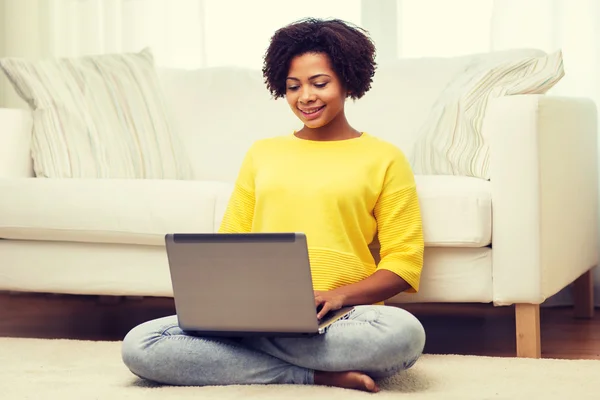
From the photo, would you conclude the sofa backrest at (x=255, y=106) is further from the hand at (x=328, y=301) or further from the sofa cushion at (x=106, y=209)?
the hand at (x=328, y=301)

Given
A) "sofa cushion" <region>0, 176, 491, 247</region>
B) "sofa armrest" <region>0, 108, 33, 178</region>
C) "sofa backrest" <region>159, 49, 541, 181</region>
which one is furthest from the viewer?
"sofa backrest" <region>159, 49, 541, 181</region>

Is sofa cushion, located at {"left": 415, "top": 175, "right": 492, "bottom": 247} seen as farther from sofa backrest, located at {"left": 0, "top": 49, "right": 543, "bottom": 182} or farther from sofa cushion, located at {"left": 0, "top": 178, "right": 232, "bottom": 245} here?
sofa backrest, located at {"left": 0, "top": 49, "right": 543, "bottom": 182}

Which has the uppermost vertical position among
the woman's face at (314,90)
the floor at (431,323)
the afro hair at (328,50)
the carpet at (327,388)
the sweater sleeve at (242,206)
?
the afro hair at (328,50)

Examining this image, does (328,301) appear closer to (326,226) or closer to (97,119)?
(326,226)

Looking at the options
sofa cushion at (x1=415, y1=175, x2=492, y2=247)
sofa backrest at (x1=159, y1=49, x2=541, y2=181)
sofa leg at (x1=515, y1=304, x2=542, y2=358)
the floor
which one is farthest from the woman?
sofa backrest at (x1=159, y1=49, x2=541, y2=181)

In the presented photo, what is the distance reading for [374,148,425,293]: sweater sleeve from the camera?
1720 mm

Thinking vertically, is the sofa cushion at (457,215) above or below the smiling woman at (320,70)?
below

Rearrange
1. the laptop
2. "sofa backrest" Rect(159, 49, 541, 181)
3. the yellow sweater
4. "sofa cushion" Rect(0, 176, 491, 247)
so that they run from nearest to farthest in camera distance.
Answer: the laptop < the yellow sweater < "sofa cushion" Rect(0, 176, 491, 247) < "sofa backrest" Rect(159, 49, 541, 181)

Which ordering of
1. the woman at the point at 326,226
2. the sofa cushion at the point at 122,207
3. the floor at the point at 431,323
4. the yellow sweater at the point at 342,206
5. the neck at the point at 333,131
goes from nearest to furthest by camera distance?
1. the woman at the point at 326,226
2. the yellow sweater at the point at 342,206
3. the neck at the point at 333,131
4. the sofa cushion at the point at 122,207
5. the floor at the point at 431,323

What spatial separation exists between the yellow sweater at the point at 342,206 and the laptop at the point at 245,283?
0.63 ft

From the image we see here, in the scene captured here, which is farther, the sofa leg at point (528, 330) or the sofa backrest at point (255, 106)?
the sofa backrest at point (255, 106)

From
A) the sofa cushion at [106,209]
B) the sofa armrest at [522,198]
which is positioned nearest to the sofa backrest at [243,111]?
the sofa cushion at [106,209]

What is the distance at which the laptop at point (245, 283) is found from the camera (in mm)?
1426

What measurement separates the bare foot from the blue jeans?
0.01 m
